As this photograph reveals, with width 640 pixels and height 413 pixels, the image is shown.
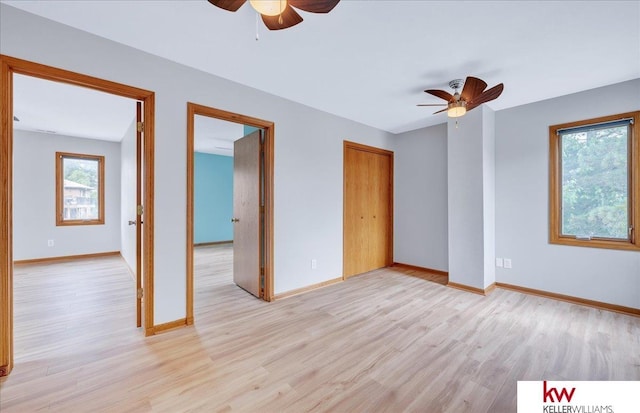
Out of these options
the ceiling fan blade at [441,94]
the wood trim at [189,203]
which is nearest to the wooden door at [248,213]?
the wood trim at [189,203]

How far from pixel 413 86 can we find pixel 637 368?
296cm

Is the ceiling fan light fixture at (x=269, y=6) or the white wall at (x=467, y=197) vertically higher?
the ceiling fan light fixture at (x=269, y=6)

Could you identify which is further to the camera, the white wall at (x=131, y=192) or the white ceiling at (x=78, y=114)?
the white wall at (x=131, y=192)

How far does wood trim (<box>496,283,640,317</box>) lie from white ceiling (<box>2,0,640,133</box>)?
8.02 feet

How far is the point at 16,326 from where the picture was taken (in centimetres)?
235

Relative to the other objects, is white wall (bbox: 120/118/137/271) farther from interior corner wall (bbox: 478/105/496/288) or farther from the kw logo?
interior corner wall (bbox: 478/105/496/288)

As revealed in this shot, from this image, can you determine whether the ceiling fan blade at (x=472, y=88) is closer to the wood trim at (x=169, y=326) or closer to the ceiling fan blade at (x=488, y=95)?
the ceiling fan blade at (x=488, y=95)

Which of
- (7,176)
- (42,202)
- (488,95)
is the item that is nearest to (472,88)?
(488,95)

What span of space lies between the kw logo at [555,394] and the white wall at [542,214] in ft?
6.67

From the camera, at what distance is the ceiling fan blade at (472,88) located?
7.41 feet

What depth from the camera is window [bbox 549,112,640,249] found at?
2.76 m

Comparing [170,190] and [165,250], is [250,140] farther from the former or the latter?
[165,250]

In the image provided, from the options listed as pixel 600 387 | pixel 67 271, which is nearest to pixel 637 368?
pixel 600 387

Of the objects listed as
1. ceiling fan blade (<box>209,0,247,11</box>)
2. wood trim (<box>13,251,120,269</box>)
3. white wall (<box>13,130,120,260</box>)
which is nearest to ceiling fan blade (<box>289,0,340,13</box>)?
ceiling fan blade (<box>209,0,247,11</box>)
